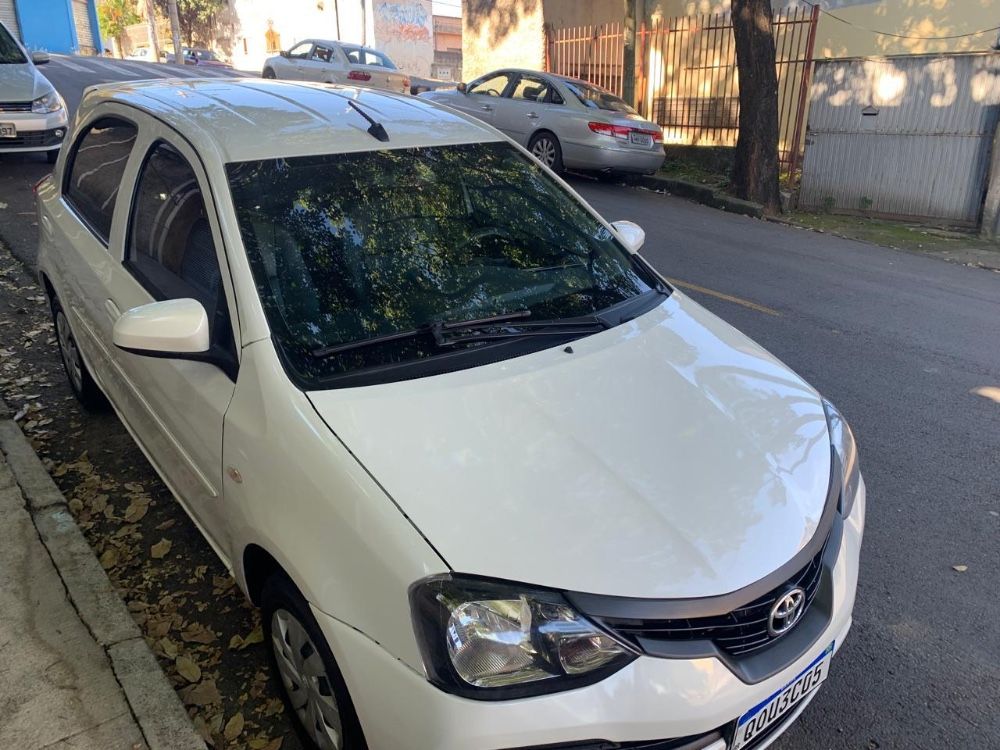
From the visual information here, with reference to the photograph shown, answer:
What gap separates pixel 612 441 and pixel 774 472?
0.48 m

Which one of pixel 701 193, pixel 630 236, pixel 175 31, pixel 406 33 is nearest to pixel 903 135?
pixel 701 193

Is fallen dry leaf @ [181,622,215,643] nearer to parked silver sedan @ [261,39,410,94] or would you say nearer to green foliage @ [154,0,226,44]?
parked silver sedan @ [261,39,410,94]

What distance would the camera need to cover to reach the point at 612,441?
A: 2.25m

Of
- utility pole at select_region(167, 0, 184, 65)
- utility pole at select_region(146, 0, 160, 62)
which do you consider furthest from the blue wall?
utility pole at select_region(167, 0, 184, 65)

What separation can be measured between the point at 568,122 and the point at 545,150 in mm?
662

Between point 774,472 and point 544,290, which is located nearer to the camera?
point 774,472

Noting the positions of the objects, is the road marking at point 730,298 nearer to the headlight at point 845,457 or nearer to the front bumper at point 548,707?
the headlight at point 845,457

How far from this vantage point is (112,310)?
10.8ft

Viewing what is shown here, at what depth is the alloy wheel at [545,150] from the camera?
40.6ft

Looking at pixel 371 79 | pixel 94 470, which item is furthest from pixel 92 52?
pixel 94 470

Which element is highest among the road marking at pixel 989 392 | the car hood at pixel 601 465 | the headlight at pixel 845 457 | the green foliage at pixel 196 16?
the green foliage at pixel 196 16

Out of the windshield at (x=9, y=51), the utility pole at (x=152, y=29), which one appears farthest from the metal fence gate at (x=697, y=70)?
the utility pole at (x=152, y=29)

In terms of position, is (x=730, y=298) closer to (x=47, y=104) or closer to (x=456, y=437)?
(x=456, y=437)

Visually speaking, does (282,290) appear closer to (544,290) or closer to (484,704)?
(544,290)
